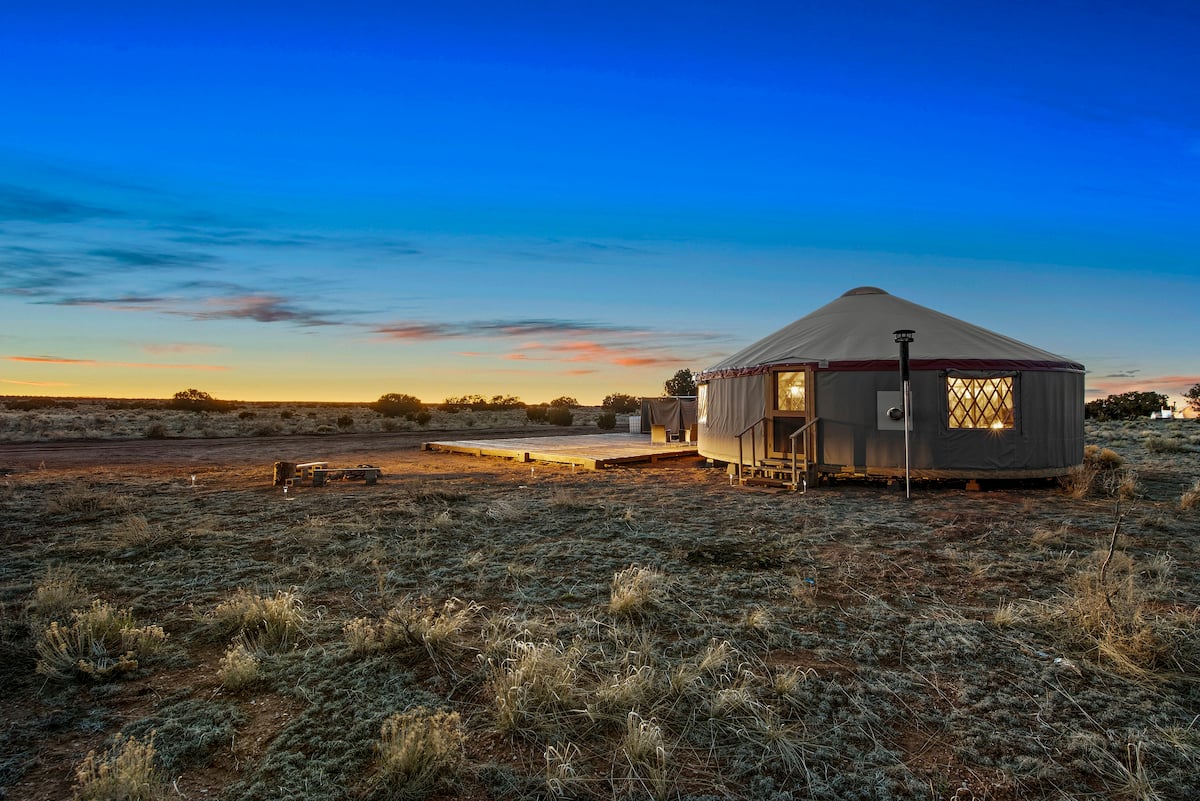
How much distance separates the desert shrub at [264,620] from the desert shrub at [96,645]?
0.35m

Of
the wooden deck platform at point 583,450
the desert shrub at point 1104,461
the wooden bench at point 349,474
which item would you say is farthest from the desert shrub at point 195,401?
the desert shrub at point 1104,461

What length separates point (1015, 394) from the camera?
31.9ft

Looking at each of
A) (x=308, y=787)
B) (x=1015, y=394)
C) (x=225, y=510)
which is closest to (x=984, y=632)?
(x=308, y=787)

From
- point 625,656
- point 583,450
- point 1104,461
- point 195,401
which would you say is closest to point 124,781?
point 625,656

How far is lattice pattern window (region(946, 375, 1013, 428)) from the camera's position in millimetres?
9766

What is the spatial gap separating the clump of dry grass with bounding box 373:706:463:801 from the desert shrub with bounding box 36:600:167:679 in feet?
6.10

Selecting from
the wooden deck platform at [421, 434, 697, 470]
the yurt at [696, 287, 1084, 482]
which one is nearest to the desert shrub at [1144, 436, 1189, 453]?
the yurt at [696, 287, 1084, 482]

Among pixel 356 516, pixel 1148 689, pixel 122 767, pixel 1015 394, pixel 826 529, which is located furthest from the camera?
pixel 1015 394

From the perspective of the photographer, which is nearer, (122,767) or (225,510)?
(122,767)

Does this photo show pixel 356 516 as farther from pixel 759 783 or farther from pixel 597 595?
pixel 759 783

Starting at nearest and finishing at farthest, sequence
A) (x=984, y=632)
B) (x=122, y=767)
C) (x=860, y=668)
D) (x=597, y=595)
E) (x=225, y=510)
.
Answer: (x=122, y=767) → (x=860, y=668) → (x=984, y=632) → (x=597, y=595) → (x=225, y=510)

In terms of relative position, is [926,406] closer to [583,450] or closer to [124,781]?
[583,450]

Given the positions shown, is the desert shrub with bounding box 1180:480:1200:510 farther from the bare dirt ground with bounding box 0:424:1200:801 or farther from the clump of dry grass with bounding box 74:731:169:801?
the clump of dry grass with bounding box 74:731:169:801

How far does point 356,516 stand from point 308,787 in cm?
532
